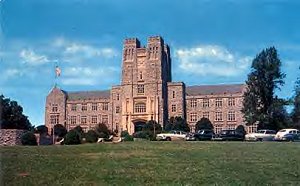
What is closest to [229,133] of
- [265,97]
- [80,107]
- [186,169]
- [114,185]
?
[265,97]

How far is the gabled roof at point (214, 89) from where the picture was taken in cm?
11431

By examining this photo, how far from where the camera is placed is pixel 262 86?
222 ft

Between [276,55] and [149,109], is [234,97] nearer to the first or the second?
[149,109]

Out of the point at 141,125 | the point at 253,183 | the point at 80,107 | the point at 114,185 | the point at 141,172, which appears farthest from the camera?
the point at 80,107

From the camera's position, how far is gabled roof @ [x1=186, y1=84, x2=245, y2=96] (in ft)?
375

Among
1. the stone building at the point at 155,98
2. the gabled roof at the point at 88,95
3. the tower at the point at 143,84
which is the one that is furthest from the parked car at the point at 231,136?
the gabled roof at the point at 88,95

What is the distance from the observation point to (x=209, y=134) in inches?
1874

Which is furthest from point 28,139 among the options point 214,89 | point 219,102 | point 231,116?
point 214,89

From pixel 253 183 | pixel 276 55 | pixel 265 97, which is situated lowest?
pixel 253 183

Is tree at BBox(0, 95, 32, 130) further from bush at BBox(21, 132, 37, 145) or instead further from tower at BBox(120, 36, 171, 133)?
tower at BBox(120, 36, 171, 133)

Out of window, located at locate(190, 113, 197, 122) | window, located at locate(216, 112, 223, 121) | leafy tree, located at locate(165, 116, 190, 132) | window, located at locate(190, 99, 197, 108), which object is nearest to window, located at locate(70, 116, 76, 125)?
window, located at locate(190, 113, 197, 122)

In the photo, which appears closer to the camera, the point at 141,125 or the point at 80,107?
the point at 141,125

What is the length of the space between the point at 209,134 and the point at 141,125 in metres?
60.2

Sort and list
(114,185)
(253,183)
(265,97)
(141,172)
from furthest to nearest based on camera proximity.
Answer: (265,97) → (141,172) → (253,183) → (114,185)
